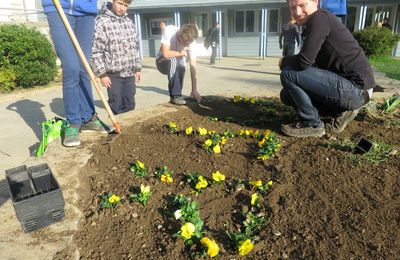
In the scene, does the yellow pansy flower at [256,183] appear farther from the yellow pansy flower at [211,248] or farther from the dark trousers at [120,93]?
the dark trousers at [120,93]

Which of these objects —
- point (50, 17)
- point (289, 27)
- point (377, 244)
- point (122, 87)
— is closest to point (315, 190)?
point (377, 244)

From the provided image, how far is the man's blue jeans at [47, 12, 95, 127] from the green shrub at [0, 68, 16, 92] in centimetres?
616

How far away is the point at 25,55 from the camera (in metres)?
Answer: 8.67

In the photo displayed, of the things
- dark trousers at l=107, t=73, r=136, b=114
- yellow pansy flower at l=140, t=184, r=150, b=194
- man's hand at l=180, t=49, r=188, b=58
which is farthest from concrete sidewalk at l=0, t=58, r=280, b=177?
yellow pansy flower at l=140, t=184, r=150, b=194

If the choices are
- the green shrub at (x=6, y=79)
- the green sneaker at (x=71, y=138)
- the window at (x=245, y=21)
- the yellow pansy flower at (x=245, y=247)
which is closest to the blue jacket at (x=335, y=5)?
the green sneaker at (x=71, y=138)

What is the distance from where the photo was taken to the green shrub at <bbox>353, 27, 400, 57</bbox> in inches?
560

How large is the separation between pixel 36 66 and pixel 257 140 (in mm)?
7959

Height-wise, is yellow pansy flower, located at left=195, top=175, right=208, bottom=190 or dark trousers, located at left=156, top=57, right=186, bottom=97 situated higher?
dark trousers, located at left=156, top=57, right=186, bottom=97

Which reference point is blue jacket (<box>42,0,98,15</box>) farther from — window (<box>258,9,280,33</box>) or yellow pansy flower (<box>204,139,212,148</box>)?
window (<box>258,9,280,33</box>)

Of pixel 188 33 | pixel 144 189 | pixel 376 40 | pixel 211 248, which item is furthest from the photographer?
pixel 376 40

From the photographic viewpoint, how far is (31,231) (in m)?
1.81

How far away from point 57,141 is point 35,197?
55.6 inches

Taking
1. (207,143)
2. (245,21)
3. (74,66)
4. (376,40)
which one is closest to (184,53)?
(74,66)

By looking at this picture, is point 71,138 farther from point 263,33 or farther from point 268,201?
point 263,33
